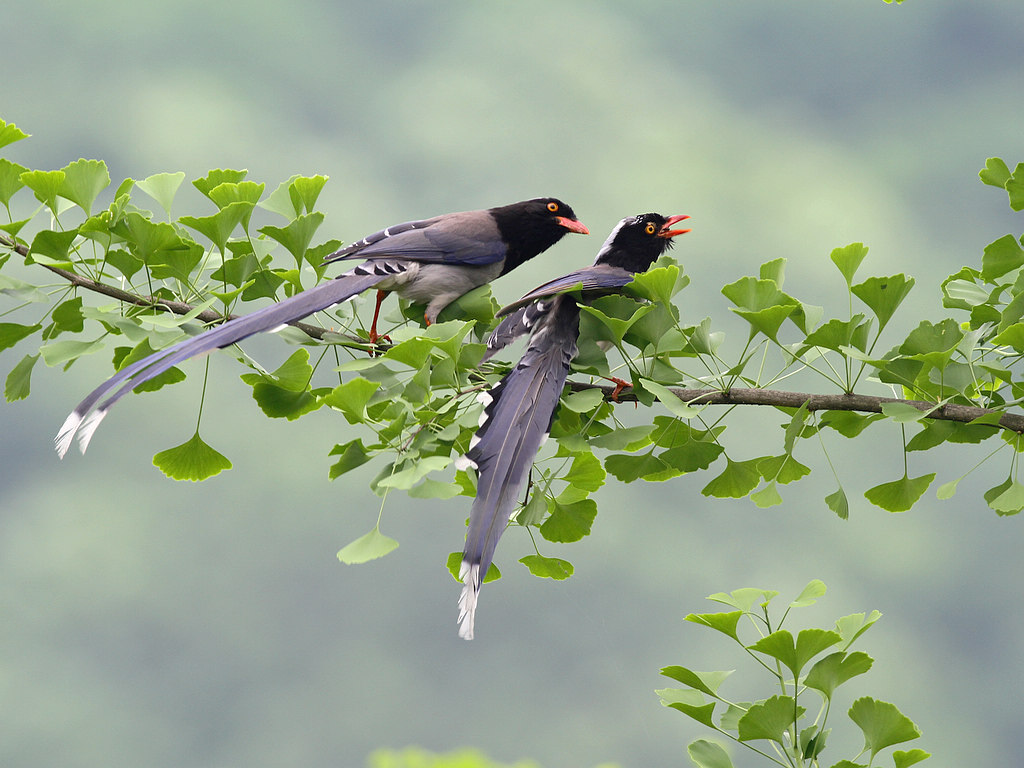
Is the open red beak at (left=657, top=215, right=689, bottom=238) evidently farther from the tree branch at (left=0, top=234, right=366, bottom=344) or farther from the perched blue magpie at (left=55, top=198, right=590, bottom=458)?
the tree branch at (left=0, top=234, right=366, bottom=344)

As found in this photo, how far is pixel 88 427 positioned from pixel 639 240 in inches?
53.4

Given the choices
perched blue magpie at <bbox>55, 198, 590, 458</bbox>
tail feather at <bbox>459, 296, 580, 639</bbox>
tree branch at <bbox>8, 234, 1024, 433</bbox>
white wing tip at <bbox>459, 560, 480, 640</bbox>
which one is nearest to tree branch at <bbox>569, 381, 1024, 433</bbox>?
tree branch at <bbox>8, 234, 1024, 433</bbox>

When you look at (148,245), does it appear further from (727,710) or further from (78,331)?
(727,710)

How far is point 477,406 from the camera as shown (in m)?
1.68

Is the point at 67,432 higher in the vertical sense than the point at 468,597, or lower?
higher

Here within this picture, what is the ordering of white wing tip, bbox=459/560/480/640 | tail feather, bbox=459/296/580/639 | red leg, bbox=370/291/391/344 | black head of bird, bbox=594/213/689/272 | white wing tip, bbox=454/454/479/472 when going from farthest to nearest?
1. black head of bird, bbox=594/213/689/272
2. red leg, bbox=370/291/391/344
3. white wing tip, bbox=454/454/479/472
4. tail feather, bbox=459/296/580/639
5. white wing tip, bbox=459/560/480/640

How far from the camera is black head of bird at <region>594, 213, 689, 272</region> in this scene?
7.64 feet

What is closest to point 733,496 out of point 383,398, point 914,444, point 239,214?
point 914,444

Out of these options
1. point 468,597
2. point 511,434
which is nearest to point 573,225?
point 511,434

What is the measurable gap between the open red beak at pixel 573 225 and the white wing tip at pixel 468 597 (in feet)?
3.69


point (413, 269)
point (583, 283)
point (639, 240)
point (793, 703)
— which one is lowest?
point (793, 703)

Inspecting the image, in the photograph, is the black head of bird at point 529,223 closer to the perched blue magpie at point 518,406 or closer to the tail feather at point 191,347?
the perched blue magpie at point 518,406

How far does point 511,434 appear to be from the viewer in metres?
1.64

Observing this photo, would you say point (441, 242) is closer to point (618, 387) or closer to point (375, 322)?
point (375, 322)
